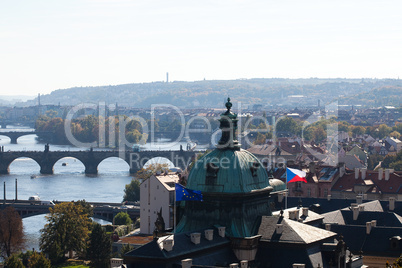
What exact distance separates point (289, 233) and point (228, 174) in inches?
148

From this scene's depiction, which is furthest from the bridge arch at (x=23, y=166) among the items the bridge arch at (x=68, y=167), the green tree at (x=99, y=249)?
the green tree at (x=99, y=249)

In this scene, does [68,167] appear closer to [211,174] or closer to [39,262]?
[39,262]

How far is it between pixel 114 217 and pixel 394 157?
59.8 metres

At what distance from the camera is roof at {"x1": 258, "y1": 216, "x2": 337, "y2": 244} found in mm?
39656

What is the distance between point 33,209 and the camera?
103625 millimetres

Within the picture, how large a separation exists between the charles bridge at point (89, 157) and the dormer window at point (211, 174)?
402 ft

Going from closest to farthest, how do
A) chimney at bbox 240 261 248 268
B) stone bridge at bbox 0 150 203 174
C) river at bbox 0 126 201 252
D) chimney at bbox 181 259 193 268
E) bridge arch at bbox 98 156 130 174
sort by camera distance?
→ chimney at bbox 181 259 193 268 < chimney at bbox 240 261 248 268 < river at bbox 0 126 201 252 < bridge arch at bbox 98 156 130 174 < stone bridge at bbox 0 150 203 174

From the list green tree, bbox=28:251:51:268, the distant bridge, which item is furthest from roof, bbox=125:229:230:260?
the distant bridge

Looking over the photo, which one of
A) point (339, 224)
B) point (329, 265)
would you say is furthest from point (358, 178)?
point (329, 265)

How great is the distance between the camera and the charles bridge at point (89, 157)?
16775 cm

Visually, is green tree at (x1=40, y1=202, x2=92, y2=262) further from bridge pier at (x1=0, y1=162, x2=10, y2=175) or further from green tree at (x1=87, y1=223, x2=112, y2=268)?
bridge pier at (x1=0, y1=162, x2=10, y2=175)

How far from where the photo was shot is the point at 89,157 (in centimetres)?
17050

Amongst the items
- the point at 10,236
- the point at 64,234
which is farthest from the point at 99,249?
the point at 10,236

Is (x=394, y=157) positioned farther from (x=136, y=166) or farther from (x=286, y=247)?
(x=286, y=247)
